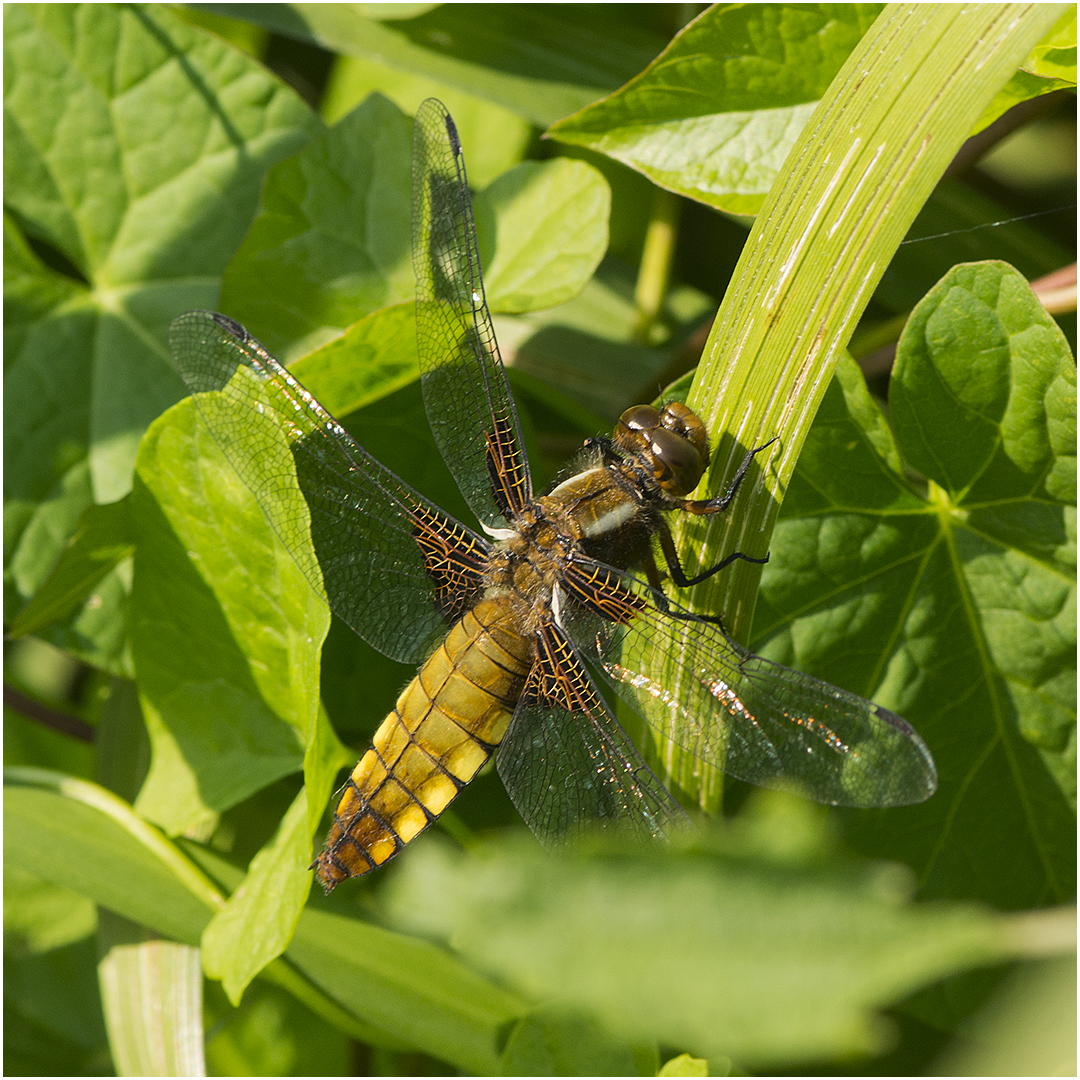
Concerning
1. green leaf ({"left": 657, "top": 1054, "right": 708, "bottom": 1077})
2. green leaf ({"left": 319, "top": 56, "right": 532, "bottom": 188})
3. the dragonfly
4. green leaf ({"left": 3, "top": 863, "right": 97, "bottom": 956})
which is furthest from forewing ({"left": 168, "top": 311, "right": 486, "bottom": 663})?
green leaf ({"left": 3, "top": 863, "right": 97, "bottom": 956})

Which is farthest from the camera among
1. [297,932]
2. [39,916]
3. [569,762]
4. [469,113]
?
[469,113]

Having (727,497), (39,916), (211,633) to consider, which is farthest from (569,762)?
(39,916)

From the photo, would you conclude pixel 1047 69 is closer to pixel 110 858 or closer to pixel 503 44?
pixel 503 44

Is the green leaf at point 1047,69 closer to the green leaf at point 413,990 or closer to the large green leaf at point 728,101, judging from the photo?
the large green leaf at point 728,101

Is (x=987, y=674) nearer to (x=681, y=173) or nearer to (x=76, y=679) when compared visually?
(x=681, y=173)

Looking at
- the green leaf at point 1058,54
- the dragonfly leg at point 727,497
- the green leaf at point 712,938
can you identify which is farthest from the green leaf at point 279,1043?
the green leaf at point 1058,54

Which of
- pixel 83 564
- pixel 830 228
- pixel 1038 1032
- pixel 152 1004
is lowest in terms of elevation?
pixel 152 1004

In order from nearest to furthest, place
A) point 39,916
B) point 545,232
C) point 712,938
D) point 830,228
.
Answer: point 712,938 < point 830,228 < point 545,232 < point 39,916
